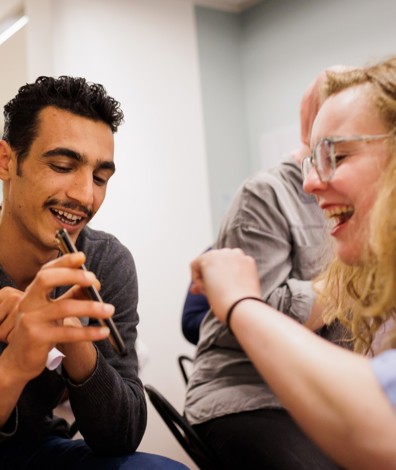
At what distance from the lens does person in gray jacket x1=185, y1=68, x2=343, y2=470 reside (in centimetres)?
→ 127

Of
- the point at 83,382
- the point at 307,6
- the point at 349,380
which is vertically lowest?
the point at 83,382

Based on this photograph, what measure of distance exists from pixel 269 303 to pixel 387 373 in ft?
2.38

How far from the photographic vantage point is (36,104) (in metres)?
1.07

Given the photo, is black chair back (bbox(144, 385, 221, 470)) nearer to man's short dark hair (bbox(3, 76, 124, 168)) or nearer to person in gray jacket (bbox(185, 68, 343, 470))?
person in gray jacket (bbox(185, 68, 343, 470))

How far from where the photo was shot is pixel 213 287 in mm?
779

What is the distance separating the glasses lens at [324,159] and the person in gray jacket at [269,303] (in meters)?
0.40

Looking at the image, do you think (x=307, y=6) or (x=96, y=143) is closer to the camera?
(x=96, y=143)

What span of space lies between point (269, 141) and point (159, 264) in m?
1.48

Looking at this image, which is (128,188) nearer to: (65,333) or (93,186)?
(93,186)

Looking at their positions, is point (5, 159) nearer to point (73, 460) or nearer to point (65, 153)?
point (65, 153)

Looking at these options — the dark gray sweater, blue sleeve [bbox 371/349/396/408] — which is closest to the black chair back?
the dark gray sweater

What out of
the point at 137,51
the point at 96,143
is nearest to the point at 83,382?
the point at 96,143

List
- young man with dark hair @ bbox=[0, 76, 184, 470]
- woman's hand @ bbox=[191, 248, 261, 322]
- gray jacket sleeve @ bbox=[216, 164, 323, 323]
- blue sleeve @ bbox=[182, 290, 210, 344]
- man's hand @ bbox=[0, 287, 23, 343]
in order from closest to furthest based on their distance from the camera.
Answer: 1. woman's hand @ bbox=[191, 248, 261, 322]
2. man's hand @ bbox=[0, 287, 23, 343]
3. young man with dark hair @ bbox=[0, 76, 184, 470]
4. gray jacket sleeve @ bbox=[216, 164, 323, 323]
5. blue sleeve @ bbox=[182, 290, 210, 344]

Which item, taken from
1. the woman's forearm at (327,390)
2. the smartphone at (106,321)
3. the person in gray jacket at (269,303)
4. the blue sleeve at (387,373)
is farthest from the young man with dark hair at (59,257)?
the blue sleeve at (387,373)
